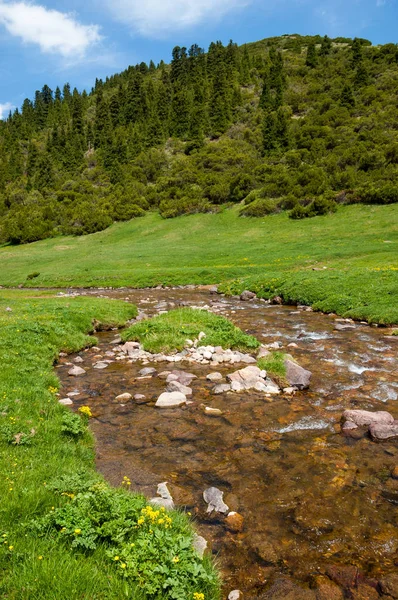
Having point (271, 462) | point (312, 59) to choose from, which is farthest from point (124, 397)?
point (312, 59)

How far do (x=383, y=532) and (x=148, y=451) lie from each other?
4.66 meters

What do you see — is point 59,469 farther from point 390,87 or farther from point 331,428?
point 390,87

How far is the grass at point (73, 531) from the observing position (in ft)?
13.3

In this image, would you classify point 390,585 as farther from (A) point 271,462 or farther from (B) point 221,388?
(B) point 221,388

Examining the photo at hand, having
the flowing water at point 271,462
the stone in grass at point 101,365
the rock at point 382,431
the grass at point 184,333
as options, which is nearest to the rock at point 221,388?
the flowing water at point 271,462

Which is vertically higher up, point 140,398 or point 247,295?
point 140,398

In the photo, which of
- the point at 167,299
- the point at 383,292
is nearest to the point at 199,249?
the point at 167,299

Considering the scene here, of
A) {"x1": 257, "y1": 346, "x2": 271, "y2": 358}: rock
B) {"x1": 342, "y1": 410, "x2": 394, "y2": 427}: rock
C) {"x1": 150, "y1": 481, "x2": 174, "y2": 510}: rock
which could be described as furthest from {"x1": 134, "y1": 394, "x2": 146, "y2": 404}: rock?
{"x1": 342, "y1": 410, "x2": 394, "y2": 427}: rock

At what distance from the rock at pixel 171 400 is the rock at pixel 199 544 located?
489 cm

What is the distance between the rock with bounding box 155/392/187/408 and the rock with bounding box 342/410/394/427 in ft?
14.4

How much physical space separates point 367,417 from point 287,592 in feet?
17.4

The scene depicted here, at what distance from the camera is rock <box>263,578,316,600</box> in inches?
183

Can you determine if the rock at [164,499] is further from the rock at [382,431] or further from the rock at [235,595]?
the rock at [382,431]

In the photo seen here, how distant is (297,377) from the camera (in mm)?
11586
